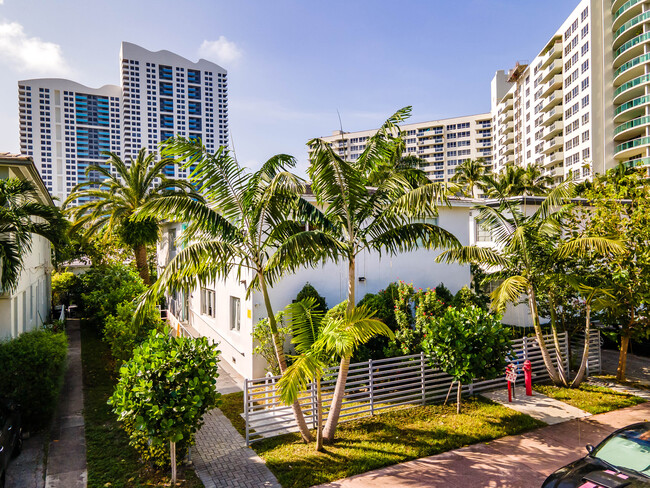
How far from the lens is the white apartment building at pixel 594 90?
4447cm

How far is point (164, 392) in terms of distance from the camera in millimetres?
6949

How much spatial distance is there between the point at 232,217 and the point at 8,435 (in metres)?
5.84

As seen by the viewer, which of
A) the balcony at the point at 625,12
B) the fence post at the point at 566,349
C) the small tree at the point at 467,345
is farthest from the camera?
the balcony at the point at 625,12

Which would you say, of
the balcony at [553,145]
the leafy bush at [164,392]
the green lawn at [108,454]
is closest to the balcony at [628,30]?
the balcony at [553,145]

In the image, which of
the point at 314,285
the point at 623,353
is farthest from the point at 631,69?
the point at 314,285

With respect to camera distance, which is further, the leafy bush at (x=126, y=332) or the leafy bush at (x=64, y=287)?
the leafy bush at (x=64, y=287)

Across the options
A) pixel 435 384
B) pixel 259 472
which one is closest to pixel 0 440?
pixel 259 472

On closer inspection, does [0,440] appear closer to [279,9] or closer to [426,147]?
[279,9]

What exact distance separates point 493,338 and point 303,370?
16.8 feet

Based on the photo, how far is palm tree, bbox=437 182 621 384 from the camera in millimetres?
11062

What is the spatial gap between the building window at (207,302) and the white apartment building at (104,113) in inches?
4296

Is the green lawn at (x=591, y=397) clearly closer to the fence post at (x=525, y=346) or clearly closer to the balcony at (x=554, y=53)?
the fence post at (x=525, y=346)

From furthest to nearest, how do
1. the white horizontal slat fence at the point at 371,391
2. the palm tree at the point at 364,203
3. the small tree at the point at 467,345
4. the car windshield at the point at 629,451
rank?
the small tree at the point at 467,345, the white horizontal slat fence at the point at 371,391, the palm tree at the point at 364,203, the car windshield at the point at 629,451

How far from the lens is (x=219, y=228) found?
8.03 m
